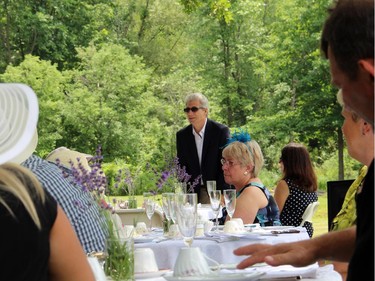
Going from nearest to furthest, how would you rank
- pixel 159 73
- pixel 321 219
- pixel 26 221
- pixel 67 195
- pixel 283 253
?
pixel 26 221
pixel 283 253
pixel 67 195
pixel 321 219
pixel 159 73

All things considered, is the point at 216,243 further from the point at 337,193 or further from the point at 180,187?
the point at 180,187

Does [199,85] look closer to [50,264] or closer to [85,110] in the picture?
[85,110]

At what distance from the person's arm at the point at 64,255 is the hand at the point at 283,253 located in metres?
0.34

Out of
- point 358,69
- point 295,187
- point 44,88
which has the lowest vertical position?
point 44,88

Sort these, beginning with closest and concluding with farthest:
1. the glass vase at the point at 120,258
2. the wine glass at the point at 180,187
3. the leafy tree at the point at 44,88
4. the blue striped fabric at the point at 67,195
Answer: the glass vase at the point at 120,258 < the blue striped fabric at the point at 67,195 < the wine glass at the point at 180,187 < the leafy tree at the point at 44,88

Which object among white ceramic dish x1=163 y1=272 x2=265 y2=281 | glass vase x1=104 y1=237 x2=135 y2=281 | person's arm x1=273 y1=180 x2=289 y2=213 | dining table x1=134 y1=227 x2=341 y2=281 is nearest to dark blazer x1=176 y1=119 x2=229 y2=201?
person's arm x1=273 y1=180 x2=289 y2=213

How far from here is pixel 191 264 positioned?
8.55 ft

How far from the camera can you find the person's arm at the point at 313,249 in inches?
81.0

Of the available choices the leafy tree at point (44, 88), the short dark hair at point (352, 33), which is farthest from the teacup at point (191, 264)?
the leafy tree at point (44, 88)

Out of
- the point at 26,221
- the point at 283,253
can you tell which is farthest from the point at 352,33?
the point at 26,221

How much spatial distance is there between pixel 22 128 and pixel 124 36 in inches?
1073

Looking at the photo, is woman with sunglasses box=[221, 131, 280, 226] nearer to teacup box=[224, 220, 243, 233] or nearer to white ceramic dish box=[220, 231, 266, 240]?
teacup box=[224, 220, 243, 233]

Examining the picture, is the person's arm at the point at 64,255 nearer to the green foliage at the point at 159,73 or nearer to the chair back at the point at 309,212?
the chair back at the point at 309,212

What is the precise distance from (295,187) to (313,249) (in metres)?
4.92
